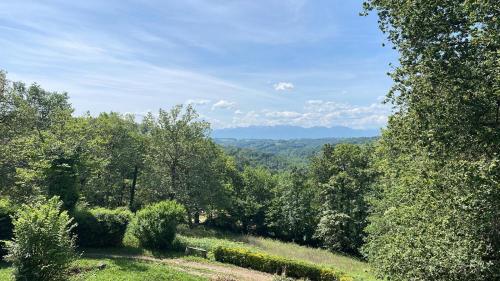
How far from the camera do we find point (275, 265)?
22531 millimetres

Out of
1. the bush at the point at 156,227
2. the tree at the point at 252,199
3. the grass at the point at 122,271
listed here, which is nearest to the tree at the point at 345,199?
the tree at the point at 252,199

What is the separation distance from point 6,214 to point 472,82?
74.1 ft

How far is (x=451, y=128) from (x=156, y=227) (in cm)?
1887

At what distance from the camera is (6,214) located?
19.9m

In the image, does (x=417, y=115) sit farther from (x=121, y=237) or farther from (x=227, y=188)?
(x=227, y=188)

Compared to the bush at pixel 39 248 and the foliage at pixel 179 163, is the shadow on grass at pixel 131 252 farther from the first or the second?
the foliage at pixel 179 163

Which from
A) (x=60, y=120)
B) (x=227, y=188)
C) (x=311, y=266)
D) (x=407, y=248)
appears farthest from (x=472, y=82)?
(x=227, y=188)

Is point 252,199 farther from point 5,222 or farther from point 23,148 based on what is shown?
point 5,222

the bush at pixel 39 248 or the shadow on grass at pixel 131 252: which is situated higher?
the bush at pixel 39 248

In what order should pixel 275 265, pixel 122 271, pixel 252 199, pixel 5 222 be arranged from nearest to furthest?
pixel 122 271, pixel 5 222, pixel 275 265, pixel 252 199

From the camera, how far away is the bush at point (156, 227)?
2445 centimetres

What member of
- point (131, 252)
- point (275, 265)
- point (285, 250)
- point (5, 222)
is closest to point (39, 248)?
point (5, 222)

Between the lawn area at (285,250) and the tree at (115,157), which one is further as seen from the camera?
the tree at (115,157)

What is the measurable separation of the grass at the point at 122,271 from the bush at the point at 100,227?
331 cm
